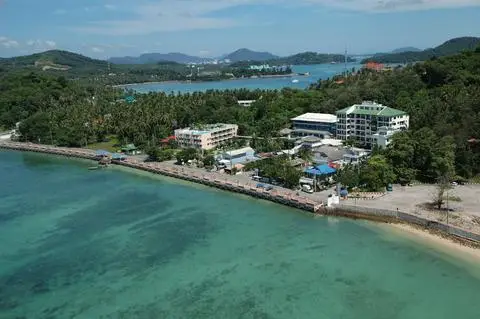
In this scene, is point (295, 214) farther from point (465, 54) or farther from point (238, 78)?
point (238, 78)

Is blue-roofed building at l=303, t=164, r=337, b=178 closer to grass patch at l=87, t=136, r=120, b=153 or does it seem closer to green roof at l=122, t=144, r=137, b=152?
green roof at l=122, t=144, r=137, b=152

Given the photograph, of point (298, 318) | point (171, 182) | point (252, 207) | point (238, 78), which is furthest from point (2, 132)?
point (238, 78)

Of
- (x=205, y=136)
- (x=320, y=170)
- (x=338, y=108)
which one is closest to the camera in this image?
(x=320, y=170)

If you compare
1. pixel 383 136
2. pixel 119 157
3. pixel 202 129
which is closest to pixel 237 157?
pixel 202 129

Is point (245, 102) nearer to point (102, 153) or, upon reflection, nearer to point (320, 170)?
point (102, 153)

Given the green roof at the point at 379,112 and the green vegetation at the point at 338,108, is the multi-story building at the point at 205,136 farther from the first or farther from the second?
the green roof at the point at 379,112

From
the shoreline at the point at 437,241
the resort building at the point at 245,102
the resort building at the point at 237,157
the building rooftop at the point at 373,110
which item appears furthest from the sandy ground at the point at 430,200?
the resort building at the point at 245,102

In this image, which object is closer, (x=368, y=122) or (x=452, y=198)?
(x=452, y=198)
